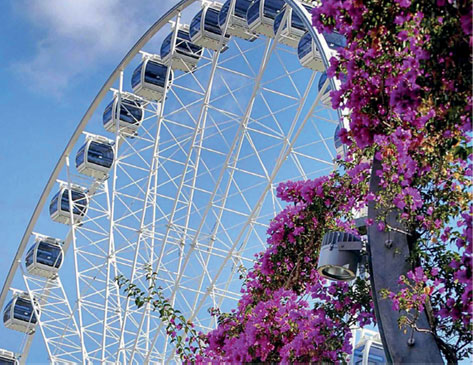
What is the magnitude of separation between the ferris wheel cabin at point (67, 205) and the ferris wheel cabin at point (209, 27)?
8.70 m

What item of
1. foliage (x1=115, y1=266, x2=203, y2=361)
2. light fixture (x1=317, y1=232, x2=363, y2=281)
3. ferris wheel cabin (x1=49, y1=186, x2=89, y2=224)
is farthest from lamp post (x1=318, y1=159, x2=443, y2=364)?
ferris wheel cabin (x1=49, y1=186, x2=89, y2=224)

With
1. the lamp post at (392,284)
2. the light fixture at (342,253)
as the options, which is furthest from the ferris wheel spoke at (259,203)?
the lamp post at (392,284)

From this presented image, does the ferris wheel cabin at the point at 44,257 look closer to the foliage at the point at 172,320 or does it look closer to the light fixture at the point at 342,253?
the foliage at the point at 172,320

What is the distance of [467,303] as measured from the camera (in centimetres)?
441

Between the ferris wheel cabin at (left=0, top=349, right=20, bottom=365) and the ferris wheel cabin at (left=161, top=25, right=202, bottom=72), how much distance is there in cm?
1447

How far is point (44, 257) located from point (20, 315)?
8.88ft

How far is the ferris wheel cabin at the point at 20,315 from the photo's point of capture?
33.0m

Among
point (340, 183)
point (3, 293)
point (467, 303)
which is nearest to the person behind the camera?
point (467, 303)

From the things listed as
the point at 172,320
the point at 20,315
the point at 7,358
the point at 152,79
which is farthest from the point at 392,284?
the point at 7,358

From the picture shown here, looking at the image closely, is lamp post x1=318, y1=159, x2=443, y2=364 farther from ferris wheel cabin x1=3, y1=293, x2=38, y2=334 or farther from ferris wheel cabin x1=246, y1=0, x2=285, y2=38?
Result: ferris wheel cabin x1=3, y1=293, x2=38, y2=334

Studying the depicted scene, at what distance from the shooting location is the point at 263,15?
67.8 feet

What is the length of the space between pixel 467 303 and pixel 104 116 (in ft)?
81.8

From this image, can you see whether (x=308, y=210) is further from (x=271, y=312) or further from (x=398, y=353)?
(x=398, y=353)

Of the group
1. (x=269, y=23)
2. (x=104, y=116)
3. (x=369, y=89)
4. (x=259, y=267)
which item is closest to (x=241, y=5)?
(x=269, y=23)
